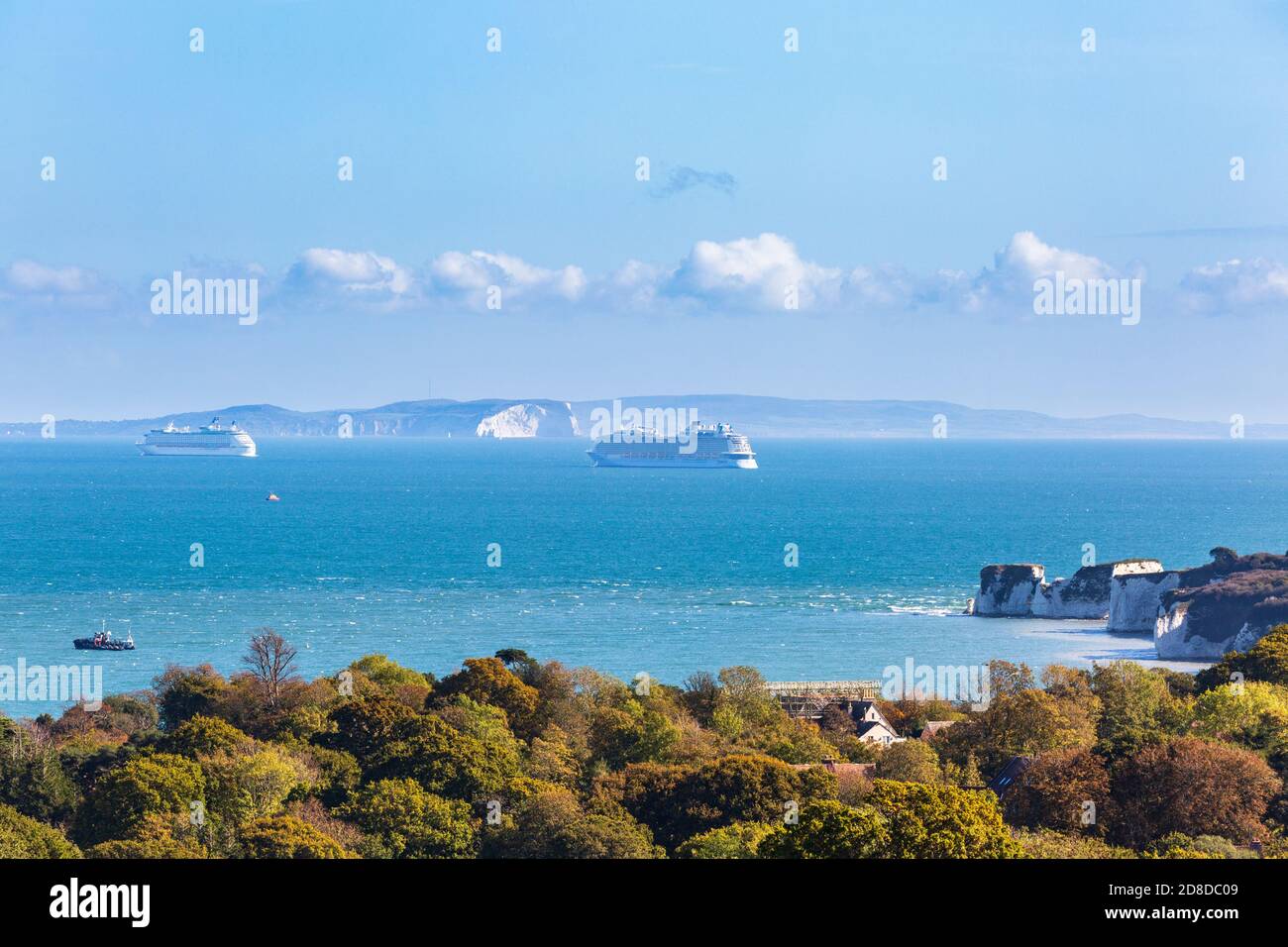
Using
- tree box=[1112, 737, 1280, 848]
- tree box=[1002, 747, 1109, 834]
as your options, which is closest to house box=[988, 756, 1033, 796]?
tree box=[1002, 747, 1109, 834]

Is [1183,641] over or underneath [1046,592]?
underneath

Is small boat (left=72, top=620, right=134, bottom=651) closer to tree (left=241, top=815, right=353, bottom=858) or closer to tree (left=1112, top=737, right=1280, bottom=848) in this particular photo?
tree (left=241, top=815, right=353, bottom=858)

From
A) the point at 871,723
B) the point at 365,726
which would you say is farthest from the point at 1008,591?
the point at 365,726

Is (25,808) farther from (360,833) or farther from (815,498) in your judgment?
(815,498)

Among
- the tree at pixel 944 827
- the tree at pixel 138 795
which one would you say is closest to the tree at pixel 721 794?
the tree at pixel 944 827

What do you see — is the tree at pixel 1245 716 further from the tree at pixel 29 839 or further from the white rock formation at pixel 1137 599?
the white rock formation at pixel 1137 599

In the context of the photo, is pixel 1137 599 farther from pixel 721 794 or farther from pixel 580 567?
pixel 721 794
